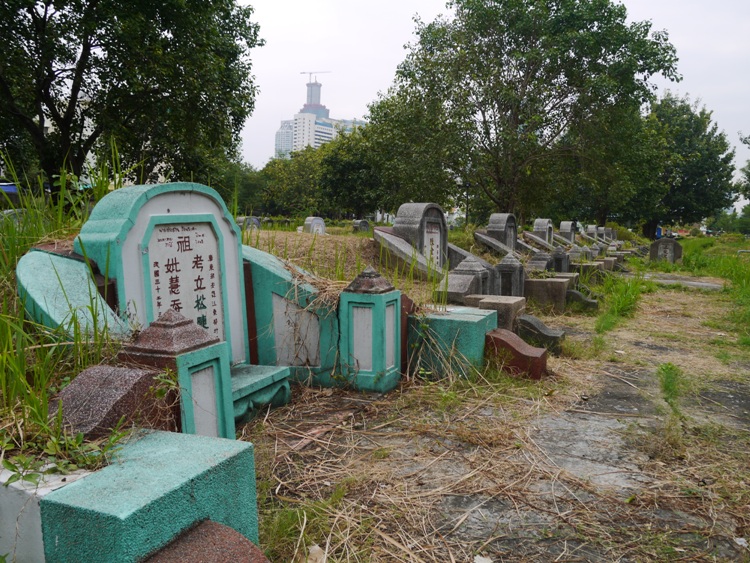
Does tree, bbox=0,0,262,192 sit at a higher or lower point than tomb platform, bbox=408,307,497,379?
higher

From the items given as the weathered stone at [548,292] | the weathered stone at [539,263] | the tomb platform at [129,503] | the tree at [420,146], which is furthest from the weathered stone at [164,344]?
the tree at [420,146]

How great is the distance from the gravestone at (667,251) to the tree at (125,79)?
13.7 metres

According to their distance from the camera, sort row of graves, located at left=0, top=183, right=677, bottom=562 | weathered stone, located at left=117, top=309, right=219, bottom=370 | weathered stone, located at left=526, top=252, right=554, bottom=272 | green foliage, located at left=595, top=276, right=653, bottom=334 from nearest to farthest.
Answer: row of graves, located at left=0, top=183, right=677, bottom=562 → weathered stone, located at left=117, top=309, right=219, bottom=370 → green foliage, located at left=595, top=276, right=653, bottom=334 → weathered stone, located at left=526, top=252, right=554, bottom=272

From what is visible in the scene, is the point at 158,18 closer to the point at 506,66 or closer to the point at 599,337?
the point at 599,337

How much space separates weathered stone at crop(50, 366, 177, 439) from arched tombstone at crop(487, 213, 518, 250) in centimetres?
1080

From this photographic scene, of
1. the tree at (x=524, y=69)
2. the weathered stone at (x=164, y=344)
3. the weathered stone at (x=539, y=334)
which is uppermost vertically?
the tree at (x=524, y=69)

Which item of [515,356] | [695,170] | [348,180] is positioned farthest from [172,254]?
[695,170]

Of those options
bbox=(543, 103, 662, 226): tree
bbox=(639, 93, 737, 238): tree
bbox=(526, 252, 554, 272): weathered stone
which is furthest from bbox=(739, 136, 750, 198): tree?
bbox=(526, 252, 554, 272): weathered stone

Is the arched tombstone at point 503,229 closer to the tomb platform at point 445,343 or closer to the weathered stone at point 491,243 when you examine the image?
the weathered stone at point 491,243

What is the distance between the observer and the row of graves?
1600mm

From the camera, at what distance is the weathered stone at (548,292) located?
8727 millimetres

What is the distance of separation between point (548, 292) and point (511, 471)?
6127mm

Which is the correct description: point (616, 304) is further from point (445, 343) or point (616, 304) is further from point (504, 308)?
point (445, 343)

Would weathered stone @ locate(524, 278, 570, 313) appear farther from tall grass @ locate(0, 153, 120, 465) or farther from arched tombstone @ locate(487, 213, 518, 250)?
tall grass @ locate(0, 153, 120, 465)
